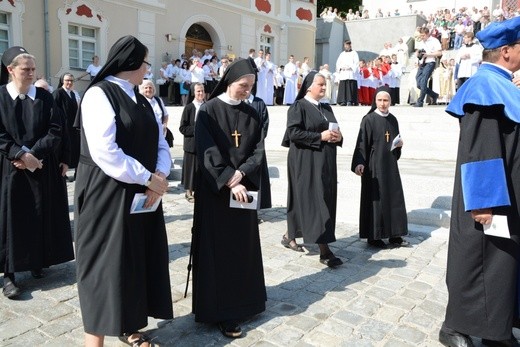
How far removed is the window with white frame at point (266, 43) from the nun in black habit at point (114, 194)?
23.0m

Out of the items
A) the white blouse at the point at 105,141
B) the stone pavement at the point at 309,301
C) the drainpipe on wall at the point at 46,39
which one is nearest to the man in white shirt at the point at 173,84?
the drainpipe on wall at the point at 46,39

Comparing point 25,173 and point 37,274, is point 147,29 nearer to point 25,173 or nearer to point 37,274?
point 25,173

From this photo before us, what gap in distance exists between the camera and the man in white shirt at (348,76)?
17938 mm

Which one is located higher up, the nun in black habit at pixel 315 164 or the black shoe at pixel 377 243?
the nun in black habit at pixel 315 164

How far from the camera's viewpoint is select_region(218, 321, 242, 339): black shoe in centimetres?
354

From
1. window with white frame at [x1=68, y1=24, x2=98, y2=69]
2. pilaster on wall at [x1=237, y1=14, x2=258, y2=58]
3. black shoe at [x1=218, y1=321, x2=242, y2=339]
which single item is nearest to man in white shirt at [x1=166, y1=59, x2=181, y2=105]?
window with white frame at [x1=68, y1=24, x2=98, y2=69]

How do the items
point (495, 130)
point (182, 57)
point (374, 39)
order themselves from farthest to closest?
point (374, 39), point (182, 57), point (495, 130)

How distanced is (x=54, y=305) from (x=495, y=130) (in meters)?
3.64

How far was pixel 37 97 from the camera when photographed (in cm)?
457

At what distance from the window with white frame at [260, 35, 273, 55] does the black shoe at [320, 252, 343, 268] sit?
2134 cm

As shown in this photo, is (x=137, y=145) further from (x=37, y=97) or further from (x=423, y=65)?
(x=423, y=65)

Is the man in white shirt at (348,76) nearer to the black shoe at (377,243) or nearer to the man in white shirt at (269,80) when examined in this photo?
the man in white shirt at (269,80)

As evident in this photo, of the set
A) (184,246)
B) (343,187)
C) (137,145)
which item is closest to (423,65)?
(343,187)

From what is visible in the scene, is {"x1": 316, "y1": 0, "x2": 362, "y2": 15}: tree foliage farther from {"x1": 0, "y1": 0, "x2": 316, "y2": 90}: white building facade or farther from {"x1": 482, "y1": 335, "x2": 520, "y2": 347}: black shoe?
{"x1": 482, "y1": 335, "x2": 520, "y2": 347}: black shoe
